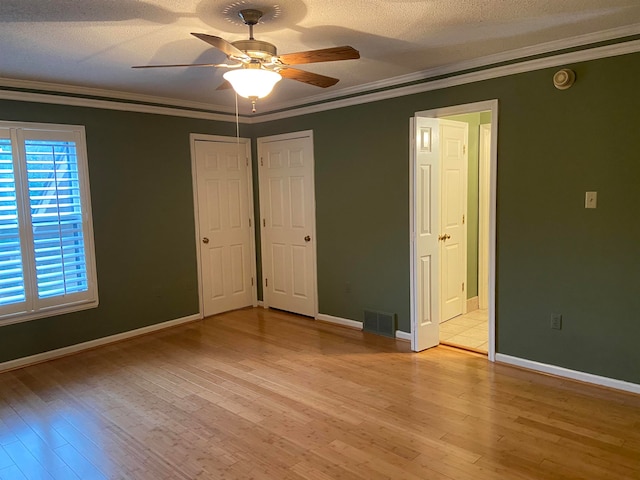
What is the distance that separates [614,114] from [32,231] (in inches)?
184

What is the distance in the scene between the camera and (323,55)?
7.60ft

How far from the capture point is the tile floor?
424cm

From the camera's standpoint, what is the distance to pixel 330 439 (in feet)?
8.86

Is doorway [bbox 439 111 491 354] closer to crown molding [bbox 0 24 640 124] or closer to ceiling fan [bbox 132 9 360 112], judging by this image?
crown molding [bbox 0 24 640 124]

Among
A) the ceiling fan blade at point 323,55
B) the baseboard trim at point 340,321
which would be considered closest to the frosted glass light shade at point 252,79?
the ceiling fan blade at point 323,55

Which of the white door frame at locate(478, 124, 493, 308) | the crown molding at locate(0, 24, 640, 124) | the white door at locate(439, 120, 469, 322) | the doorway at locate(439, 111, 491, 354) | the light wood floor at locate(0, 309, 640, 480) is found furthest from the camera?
the white door frame at locate(478, 124, 493, 308)

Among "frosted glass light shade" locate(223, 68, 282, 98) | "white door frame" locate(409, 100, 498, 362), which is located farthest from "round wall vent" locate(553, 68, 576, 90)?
"frosted glass light shade" locate(223, 68, 282, 98)

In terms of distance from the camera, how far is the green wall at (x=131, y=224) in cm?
412

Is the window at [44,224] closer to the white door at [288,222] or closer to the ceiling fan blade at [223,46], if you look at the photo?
the white door at [288,222]

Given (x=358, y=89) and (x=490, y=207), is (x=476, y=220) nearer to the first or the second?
(x=490, y=207)

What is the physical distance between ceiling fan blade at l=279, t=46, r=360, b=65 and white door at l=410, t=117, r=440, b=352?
1.70 metres

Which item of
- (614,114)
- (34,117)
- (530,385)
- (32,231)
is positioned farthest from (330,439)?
(34,117)

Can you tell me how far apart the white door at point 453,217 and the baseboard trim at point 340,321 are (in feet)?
3.09

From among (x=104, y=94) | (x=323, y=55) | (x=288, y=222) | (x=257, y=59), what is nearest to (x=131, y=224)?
(x=104, y=94)
